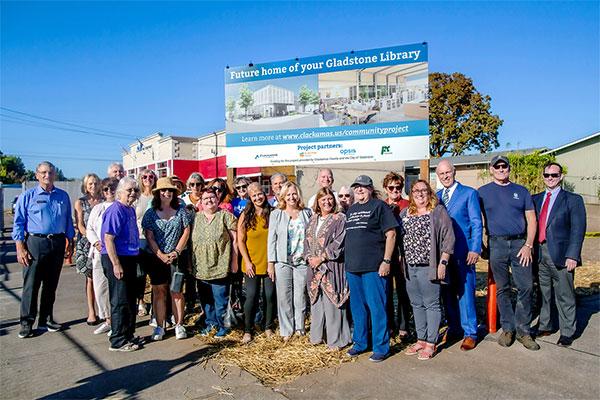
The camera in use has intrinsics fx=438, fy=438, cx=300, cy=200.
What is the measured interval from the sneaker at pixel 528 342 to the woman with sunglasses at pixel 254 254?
2.87 m

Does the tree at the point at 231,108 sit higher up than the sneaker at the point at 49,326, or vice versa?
the tree at the point at 231,108

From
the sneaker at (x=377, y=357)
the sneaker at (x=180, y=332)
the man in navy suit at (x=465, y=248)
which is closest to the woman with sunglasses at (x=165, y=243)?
the sneaker at (x=180, y=332)

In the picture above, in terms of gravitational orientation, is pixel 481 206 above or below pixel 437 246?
above

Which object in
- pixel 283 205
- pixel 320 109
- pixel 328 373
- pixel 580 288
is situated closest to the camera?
pixel 328 373

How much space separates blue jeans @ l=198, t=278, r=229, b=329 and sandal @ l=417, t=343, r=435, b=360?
2.40m

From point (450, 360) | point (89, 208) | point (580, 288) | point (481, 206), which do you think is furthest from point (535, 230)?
point (89, 208)

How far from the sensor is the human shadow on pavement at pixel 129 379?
385 cm

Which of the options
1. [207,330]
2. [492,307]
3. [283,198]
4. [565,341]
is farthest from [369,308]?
[565,341]

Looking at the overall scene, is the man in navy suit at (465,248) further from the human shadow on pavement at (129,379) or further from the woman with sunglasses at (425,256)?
the human shadow on pavement at (129,379)

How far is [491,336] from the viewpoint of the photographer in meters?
5.17

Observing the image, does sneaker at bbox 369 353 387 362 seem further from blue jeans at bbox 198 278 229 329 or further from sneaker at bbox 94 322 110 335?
sneaker at bbox 94 322 110 335

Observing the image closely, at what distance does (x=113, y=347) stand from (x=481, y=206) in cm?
453

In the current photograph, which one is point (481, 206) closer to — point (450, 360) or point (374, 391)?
point (450, 360)

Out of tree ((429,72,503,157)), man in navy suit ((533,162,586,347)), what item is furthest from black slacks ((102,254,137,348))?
tree ((429,72,503,157))
